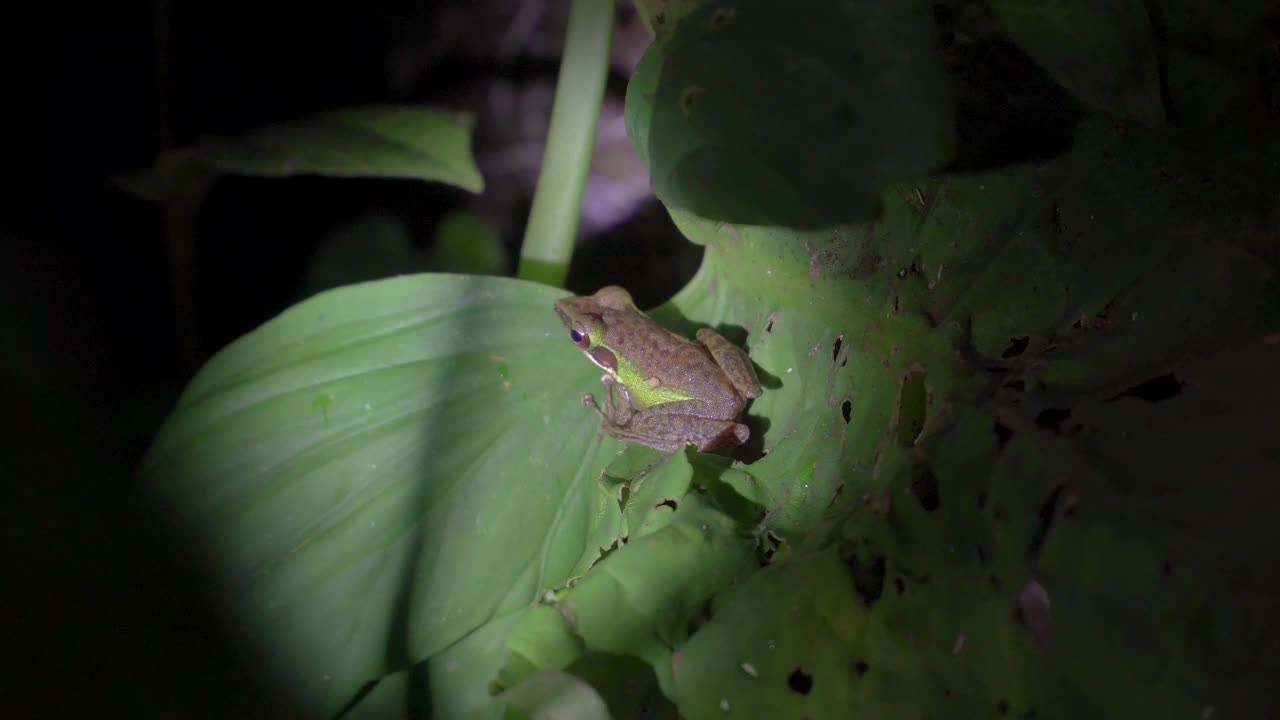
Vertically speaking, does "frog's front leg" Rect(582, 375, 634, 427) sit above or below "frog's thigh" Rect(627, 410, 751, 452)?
above

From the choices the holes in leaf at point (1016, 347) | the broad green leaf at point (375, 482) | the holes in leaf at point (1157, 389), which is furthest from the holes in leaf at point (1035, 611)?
the broad green leaf at point (375, 482)

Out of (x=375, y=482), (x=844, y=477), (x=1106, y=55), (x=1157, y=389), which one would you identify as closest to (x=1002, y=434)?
(x=1157, y=389)

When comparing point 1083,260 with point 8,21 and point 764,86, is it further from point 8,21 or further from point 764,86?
point 8,21

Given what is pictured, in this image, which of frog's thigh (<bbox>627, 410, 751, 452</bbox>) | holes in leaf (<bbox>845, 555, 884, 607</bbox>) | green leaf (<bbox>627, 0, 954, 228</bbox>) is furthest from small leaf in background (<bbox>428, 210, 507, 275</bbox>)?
holes in leaf (<bbox>845, 555, 884, 607</bbox>)

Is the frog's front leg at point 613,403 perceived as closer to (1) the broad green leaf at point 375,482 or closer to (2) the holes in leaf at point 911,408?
(1) the broad green leaf at point 375,482

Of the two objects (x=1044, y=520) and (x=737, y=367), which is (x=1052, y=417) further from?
(x=737, y=367)

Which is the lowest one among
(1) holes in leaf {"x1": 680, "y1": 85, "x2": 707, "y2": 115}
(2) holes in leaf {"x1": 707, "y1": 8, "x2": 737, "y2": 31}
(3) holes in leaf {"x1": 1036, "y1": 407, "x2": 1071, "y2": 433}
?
(3) holes in leaf {"x1": 1036, "y1": 407, "x2": 1071, "y2": 433}

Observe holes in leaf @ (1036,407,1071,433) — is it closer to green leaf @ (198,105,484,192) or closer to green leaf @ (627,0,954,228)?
green leaf @ (627,0,954,228)
